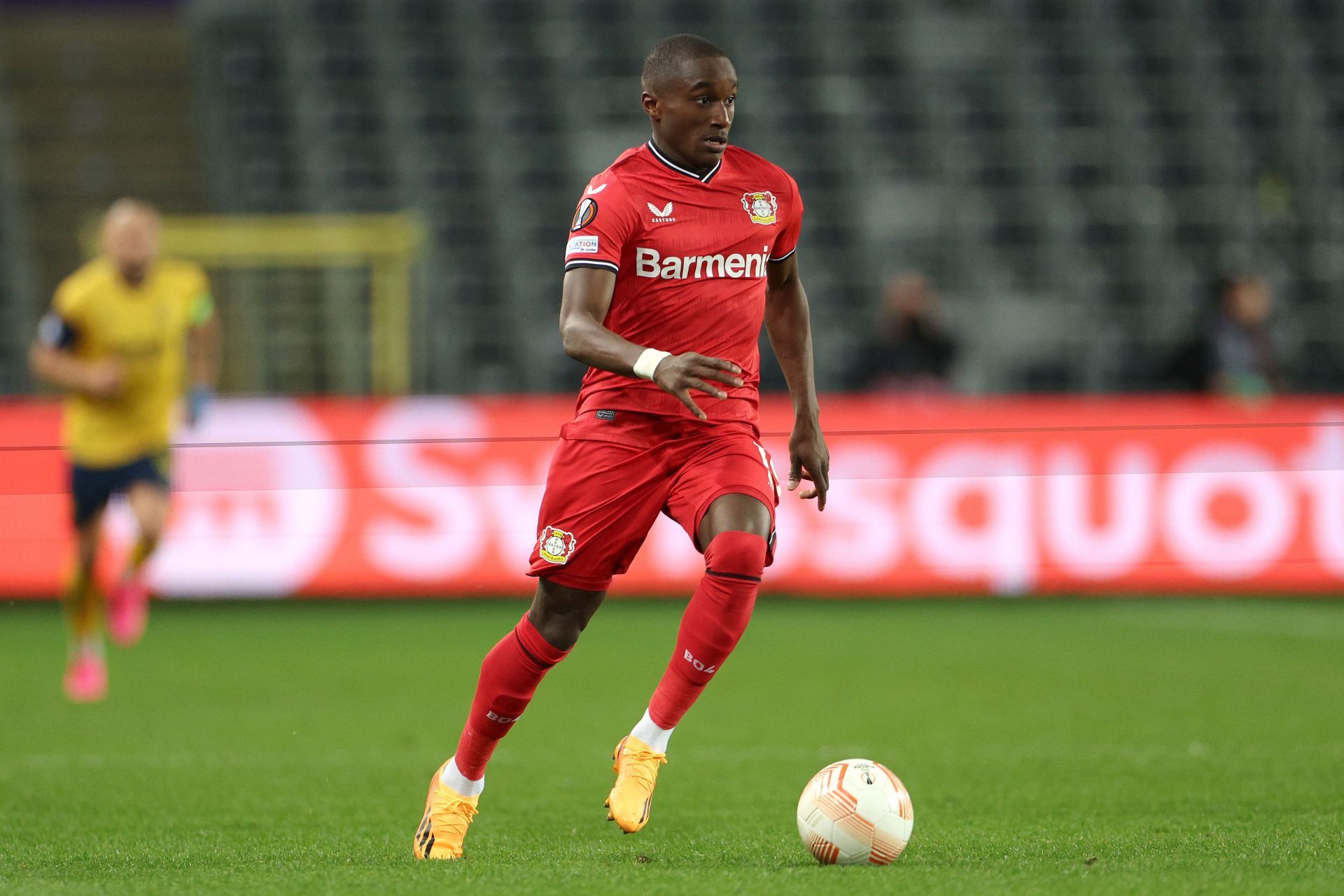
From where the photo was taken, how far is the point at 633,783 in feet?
14.5

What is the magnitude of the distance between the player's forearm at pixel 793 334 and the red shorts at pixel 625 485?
14.8 inches

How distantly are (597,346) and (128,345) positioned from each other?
5.25 meters

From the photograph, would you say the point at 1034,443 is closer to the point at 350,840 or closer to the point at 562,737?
the point at 562,737

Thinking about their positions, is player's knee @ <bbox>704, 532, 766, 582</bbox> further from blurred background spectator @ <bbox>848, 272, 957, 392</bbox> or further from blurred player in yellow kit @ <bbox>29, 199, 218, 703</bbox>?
blurred background spectator @ <bbox>848, 272, 957, 392</bbox>

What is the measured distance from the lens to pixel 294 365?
15.4 meters

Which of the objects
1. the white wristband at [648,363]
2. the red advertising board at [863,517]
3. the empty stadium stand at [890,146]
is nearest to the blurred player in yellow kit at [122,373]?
the red advertising board at [863,517]

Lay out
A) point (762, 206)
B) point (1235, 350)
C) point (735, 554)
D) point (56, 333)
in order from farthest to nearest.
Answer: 1. point (1235, 350)
2. point (56, 333)
3. point (762, 206)
4. point (735, 554)

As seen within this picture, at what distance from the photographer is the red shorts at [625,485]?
4.46 meters

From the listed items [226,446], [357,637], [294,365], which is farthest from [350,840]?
[294,365]

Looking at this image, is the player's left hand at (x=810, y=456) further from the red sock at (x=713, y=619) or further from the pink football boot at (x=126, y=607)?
the pink football boot at (x=126, y=607)

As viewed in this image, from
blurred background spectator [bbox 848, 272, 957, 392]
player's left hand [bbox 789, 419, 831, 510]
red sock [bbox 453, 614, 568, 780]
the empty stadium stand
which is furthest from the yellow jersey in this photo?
the empty stadium stand

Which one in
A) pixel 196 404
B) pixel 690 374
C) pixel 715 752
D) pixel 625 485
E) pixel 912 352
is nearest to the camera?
pixel 690 374

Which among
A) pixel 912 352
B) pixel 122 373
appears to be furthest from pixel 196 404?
pixel 912 352

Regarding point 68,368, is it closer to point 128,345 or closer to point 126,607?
point 128,345
